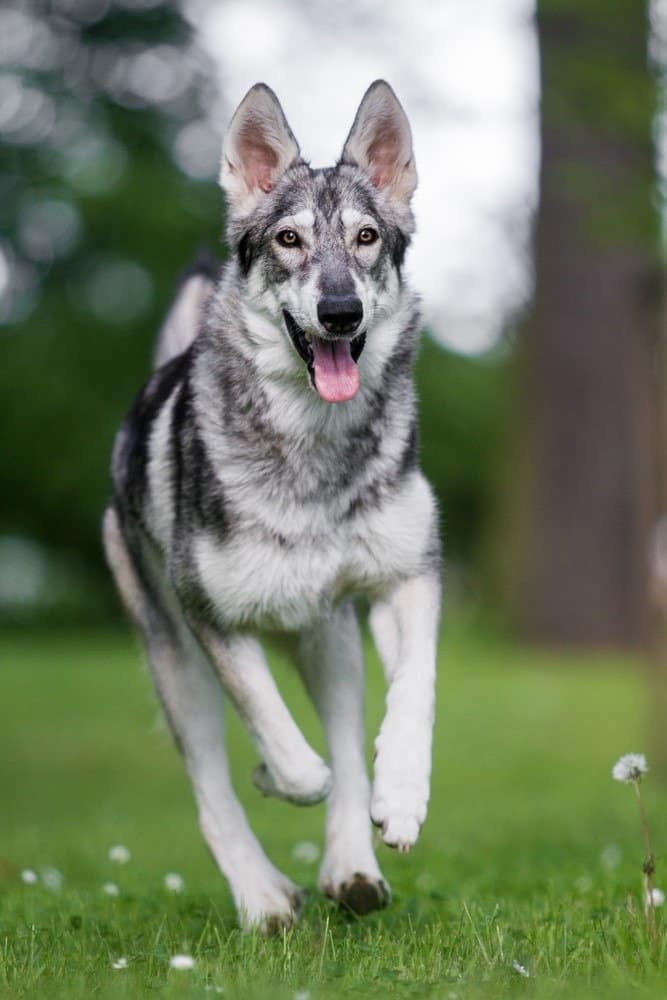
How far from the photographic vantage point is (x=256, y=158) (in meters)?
4.73

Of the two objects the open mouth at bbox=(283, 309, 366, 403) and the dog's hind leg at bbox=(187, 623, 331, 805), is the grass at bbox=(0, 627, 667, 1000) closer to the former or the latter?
the dog's hind leg at bbox=(187, 623, 331, 805)

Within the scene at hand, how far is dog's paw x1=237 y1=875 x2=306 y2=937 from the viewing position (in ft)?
14.4

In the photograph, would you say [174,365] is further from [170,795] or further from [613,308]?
[613,308]

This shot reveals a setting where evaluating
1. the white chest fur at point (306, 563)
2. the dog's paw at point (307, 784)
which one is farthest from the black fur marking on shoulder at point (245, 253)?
the dog's paw at point (307, 784)

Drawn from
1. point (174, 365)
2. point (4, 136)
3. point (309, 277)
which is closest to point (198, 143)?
point (4, 136)

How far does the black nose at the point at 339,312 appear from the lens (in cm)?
417

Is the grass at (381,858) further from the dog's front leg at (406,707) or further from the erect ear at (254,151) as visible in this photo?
the erect ear at (254,151)

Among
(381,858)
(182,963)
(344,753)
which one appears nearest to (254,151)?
(344,753)

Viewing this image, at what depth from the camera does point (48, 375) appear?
28.5m

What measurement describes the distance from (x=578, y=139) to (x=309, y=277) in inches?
443

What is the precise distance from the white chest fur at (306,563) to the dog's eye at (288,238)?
82 cm

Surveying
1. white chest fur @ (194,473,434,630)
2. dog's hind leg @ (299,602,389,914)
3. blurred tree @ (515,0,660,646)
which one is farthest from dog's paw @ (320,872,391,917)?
blurred tree @ (515,0,660,646)

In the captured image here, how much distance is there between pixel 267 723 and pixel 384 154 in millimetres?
1870

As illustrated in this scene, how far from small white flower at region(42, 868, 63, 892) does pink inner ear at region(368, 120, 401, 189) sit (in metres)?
2.68
